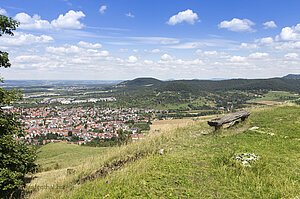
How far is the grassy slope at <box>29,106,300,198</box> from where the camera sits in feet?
15.3

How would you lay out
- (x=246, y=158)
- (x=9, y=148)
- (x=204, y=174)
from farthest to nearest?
(x=9, y=148), (x=246, y=158), (x=204, y=174)

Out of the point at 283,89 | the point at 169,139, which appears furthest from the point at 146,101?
the point at 169,139

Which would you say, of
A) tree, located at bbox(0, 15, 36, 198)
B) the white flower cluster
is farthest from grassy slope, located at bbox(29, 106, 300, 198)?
tree, located at bbox(0, 15, 36, 198)

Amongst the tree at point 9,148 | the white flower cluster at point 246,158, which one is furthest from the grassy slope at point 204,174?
the tree at point 9,148

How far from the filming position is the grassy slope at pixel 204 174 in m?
4.67

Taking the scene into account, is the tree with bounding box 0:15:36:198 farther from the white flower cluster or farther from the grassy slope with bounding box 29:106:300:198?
the white flower cluster

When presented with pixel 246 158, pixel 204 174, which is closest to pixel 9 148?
pixel 204 174

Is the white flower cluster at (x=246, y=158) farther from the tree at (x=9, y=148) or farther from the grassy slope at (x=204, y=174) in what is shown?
the tree at (x=9, y=148)

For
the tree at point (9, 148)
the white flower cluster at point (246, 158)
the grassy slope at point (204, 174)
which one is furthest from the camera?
the tree at point (9, 148)

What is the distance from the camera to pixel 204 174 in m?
5.70

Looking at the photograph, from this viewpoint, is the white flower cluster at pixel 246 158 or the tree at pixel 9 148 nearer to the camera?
the white flower cluster at pixel 246 158

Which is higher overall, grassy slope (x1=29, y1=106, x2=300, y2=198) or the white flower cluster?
the white flower cluster

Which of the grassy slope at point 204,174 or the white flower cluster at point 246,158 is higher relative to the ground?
the white flower cluster at point 246,158

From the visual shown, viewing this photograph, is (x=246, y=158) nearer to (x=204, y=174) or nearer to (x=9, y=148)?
(x=204, y=174)
